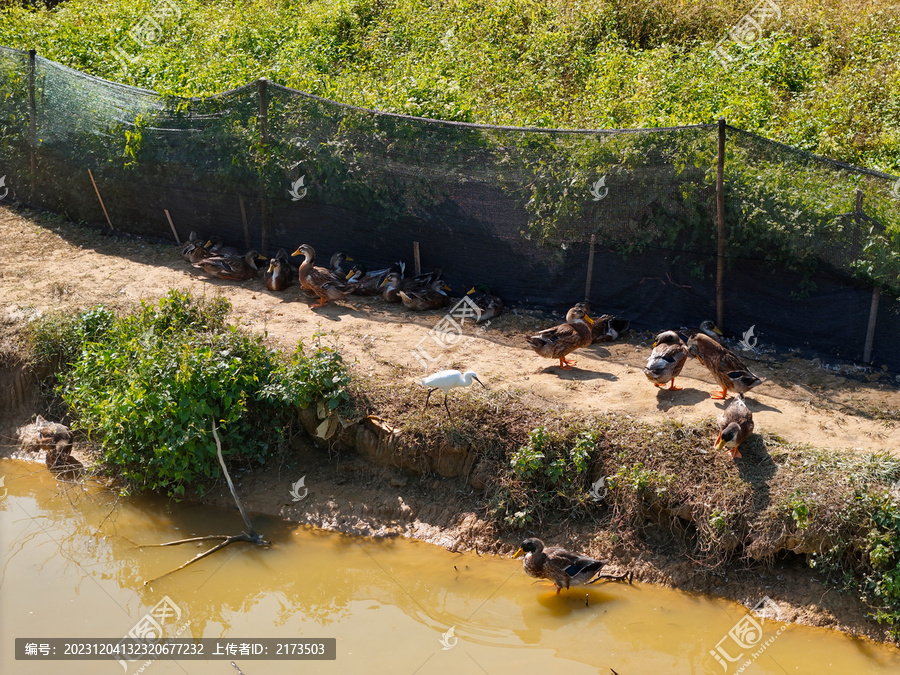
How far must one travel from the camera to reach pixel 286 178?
10.6 metres

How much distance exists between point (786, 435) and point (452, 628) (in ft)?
11.0

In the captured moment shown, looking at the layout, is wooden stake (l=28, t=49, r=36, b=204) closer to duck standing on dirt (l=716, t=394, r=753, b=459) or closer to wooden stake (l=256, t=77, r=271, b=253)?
wooden stake (l=256, t=77, r=271, b=253)

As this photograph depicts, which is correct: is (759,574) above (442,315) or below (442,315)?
below

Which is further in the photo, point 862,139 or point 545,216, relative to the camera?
point 862,139

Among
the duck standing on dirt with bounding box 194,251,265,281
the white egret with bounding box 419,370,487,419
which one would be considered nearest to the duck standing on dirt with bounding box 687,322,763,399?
the white egret with bounding box 419,370,487,419

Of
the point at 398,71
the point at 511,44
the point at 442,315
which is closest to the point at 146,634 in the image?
the point at 442,315

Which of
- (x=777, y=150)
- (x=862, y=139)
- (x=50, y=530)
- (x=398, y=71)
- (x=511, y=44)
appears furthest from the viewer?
(x=511, y=44)

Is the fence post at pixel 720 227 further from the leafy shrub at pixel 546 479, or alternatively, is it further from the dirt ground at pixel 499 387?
the leafy shrub at pixel 546 479

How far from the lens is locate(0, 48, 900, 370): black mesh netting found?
26.6ft

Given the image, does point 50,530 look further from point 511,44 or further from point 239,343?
point 511,44

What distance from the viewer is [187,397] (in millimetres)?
7523

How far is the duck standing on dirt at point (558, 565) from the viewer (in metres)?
6.31

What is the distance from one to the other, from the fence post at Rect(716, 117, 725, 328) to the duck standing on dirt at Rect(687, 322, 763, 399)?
107 centimetres

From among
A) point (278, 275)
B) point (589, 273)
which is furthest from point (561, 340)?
point (278, 275)
